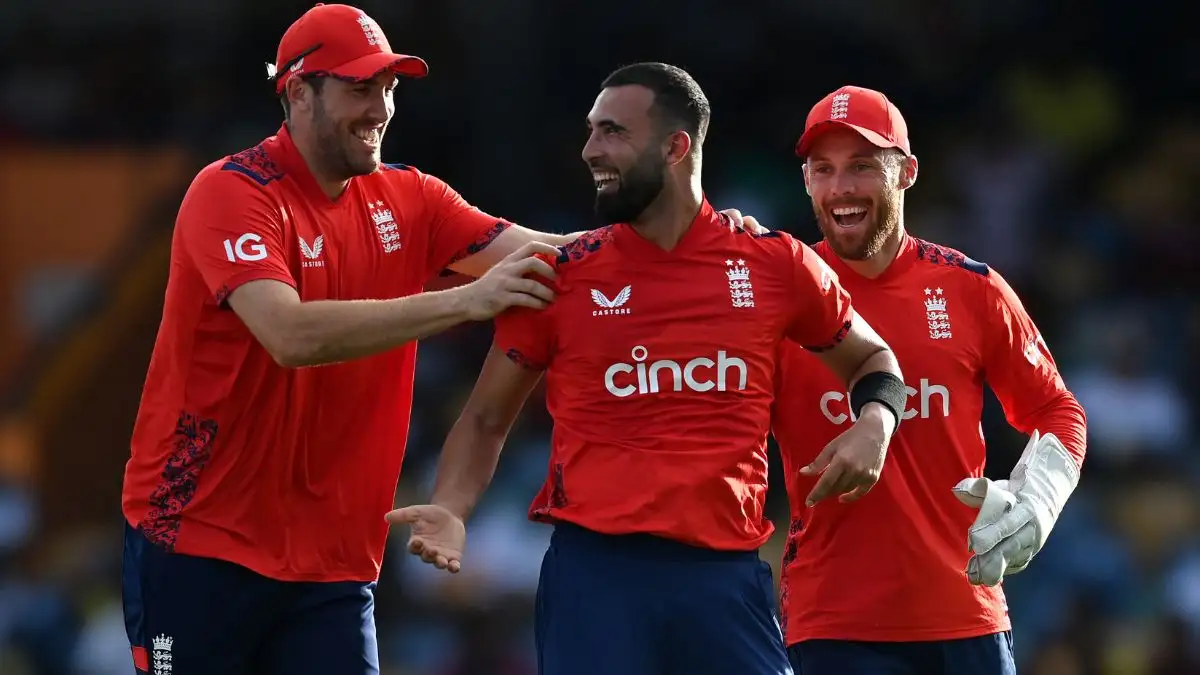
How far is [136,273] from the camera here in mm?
12062

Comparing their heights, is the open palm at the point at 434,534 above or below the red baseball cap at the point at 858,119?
below

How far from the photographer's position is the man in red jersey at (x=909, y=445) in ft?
17.3

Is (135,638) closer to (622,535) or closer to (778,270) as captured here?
(622,535)

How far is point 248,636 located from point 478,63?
7.74m

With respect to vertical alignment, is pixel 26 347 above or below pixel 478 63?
below

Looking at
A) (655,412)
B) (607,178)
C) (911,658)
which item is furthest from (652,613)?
(607,178)

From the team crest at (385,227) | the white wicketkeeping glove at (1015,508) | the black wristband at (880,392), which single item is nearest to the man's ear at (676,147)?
the black wristband at (880,392)

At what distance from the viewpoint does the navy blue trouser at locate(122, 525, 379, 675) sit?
509 cm

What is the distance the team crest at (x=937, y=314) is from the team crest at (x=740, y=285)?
2.61 feet

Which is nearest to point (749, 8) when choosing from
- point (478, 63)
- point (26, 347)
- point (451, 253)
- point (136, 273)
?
point (478, 63)

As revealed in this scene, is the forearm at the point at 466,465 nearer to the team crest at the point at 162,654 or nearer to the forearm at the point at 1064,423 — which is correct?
the team crest at the point at 162,654

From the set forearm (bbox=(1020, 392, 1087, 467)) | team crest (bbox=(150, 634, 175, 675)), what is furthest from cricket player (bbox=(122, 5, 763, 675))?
forearm (bbox=(1020, 392, 1087, 467))

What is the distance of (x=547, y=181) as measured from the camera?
12.2 metres

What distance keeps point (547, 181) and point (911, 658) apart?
7.25 m
